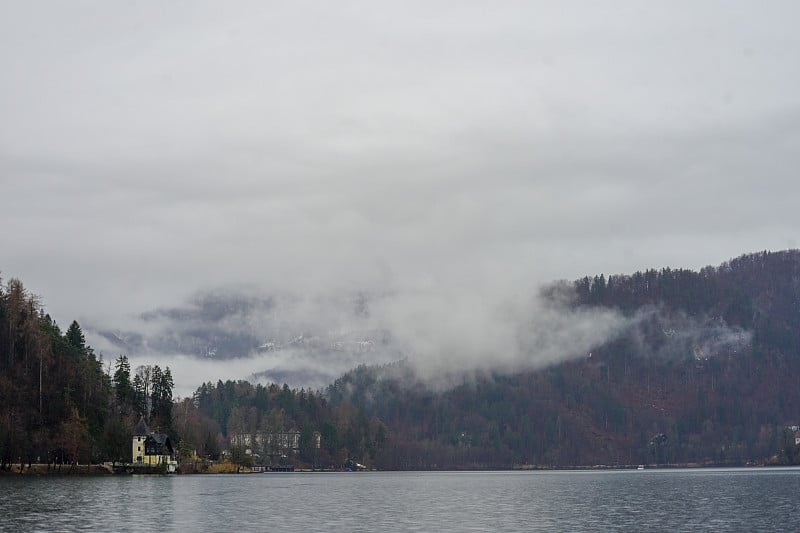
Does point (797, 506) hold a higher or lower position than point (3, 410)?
lower

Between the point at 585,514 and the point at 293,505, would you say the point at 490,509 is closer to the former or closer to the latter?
the point at 585,514

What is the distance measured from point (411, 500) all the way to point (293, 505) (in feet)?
69.0

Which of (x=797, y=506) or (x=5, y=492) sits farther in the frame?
(x=5, y=492)

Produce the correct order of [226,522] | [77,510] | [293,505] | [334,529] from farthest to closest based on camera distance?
[293,505] → [77,510] → [226,522] → [334,529]

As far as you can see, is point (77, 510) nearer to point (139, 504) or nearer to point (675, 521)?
point (139, 504)

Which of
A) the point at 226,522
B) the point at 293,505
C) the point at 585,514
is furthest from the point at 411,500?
the point at 226,522

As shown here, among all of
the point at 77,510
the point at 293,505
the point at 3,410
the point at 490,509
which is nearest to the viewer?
the point at 77,510

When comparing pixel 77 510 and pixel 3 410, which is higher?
pixel 3 410

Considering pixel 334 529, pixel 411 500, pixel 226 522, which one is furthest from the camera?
pixel 411 500

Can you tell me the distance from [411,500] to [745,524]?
5645 cm

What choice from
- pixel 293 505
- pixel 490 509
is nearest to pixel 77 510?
pixel 293 505

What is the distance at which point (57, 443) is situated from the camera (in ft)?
647

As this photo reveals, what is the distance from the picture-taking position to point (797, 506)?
11775 centimetres

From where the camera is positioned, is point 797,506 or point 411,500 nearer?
point 797,506
